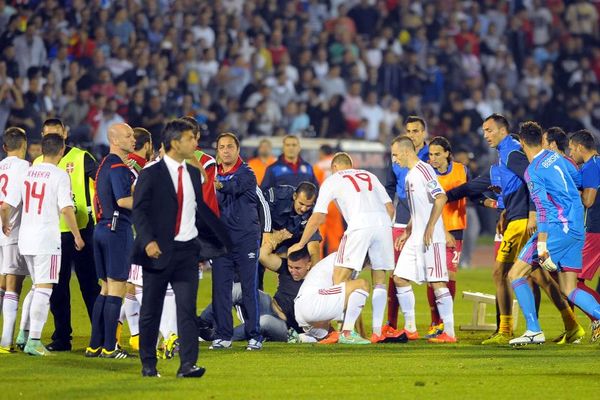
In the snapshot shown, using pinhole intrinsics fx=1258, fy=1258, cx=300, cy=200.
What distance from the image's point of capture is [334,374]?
33.2ft

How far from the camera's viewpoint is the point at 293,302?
1312cm

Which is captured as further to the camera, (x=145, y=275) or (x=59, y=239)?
(x=59, y=239)

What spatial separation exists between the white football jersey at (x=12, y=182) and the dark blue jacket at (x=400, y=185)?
4131mm

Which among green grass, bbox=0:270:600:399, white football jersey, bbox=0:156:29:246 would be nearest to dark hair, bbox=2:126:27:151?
white football jersey, bbox=0:156:29:246

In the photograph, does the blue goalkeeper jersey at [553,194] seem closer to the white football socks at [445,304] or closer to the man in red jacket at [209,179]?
the white football socks at [445,304]

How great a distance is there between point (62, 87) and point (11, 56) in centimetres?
110

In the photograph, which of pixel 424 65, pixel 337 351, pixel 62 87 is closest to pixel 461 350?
pixel 337 351

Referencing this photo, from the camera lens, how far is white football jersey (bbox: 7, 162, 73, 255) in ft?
36.7

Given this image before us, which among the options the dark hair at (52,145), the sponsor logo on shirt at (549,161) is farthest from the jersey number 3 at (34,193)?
the sponsor logo on shirt at (549,161)

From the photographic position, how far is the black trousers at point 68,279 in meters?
11.9

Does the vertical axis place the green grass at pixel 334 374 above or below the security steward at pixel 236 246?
below

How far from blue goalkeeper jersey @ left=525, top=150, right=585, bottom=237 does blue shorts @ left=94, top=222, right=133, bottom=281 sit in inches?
151

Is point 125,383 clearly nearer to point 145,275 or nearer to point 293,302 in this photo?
point 145,275

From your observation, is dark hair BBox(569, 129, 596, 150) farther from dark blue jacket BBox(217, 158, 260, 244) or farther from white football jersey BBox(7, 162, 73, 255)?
white football jersey BBox(7, 162, 73, 255)
